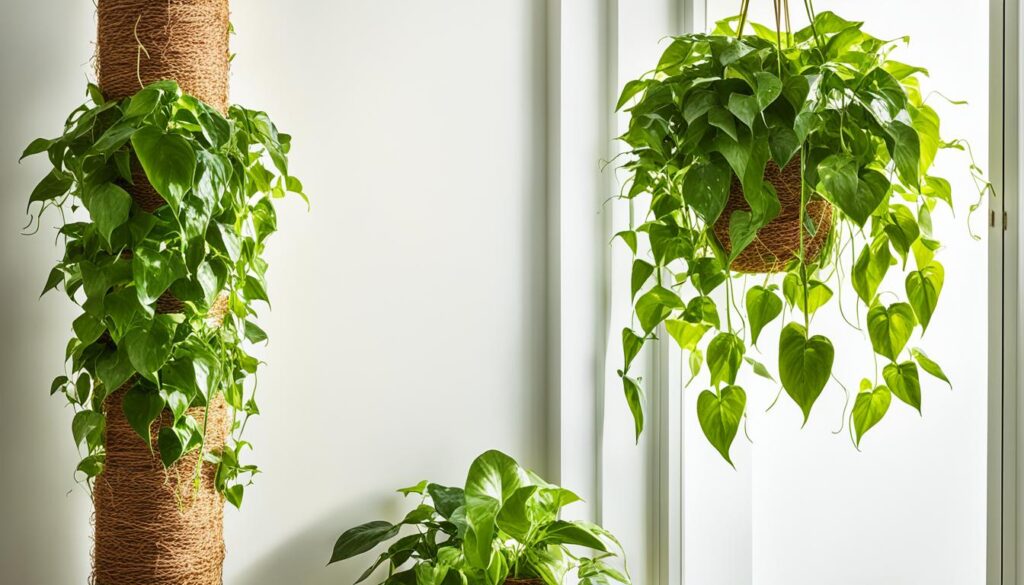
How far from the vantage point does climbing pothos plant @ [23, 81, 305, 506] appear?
90 cm

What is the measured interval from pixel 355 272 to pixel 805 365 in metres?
0.71

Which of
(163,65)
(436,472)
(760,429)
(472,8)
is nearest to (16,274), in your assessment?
(163,65)

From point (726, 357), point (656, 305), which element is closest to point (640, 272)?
point (656, 305)

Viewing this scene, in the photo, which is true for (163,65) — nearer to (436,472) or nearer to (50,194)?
(50,194)

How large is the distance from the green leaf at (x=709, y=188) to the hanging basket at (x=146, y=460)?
591 millimetres

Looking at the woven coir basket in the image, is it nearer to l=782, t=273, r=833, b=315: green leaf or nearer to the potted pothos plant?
the potted pothos plant

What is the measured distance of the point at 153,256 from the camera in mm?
918

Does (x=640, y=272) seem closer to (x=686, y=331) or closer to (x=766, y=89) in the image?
(x=686, y=331)

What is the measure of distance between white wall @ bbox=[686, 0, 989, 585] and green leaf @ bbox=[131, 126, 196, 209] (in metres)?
0.94

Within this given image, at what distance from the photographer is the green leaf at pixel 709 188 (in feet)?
3.35

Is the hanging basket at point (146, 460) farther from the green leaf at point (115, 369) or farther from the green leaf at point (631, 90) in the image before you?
the green leaf at point (631, 90)

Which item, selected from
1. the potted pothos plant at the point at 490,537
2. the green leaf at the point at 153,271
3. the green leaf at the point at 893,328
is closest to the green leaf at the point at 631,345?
the potted pothos plant at the point at 490,537

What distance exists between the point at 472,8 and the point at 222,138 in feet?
2.20

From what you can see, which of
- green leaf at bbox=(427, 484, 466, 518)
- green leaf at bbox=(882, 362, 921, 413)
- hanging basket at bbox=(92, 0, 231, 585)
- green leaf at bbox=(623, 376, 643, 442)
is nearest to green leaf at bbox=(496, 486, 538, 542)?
green leaf at bbox=(427, 484, 466, 518)
